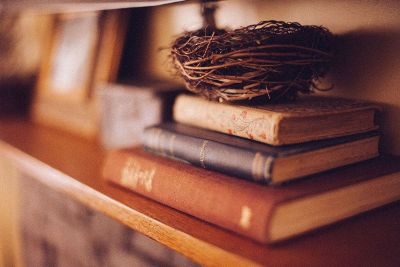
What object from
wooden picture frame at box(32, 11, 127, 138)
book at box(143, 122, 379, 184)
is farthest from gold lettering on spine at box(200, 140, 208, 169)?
wooden picture frame at box(32, 11, 127, 138)

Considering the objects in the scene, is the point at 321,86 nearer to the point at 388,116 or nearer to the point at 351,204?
the point at 388,116

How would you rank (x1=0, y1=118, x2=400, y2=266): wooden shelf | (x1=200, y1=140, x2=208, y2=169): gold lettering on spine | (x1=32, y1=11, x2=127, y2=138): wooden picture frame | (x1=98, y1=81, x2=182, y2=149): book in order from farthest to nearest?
(x1=32, y1=11, x2=127, y2=138): wooden picture frame
(x1=98, y1=81, x2=182, y2=149): book
(x1=200, y1=140, x2=208, y2=169): gold lettering on spine
(x1=0, y1=118, x2=400, y2=266): wooden shelf

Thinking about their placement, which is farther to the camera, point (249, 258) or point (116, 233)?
point (116, 233)

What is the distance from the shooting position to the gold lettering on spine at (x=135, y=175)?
56 cm

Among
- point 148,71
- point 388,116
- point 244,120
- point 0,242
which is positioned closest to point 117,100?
point 148,71

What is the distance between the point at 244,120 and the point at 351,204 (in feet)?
0.54

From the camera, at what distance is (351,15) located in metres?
0.63

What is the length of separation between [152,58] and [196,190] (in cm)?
59

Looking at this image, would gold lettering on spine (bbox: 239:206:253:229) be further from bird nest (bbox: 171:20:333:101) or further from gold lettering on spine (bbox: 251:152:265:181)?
bird nest (bbox: 171:20:333:101)

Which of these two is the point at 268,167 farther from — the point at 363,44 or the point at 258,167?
the point at 363,44

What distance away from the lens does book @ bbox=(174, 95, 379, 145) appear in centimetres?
48

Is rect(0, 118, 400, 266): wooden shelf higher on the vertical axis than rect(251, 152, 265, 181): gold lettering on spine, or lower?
lower

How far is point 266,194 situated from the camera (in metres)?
0.43

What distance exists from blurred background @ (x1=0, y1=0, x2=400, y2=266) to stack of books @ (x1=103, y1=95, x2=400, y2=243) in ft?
0.24
